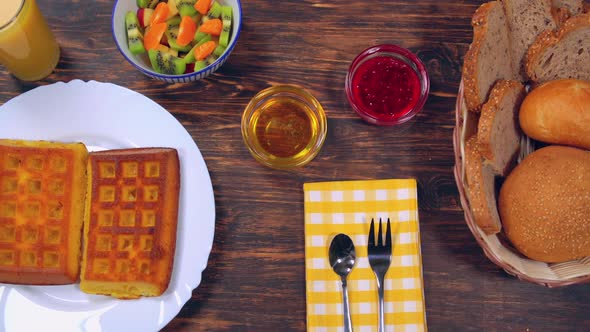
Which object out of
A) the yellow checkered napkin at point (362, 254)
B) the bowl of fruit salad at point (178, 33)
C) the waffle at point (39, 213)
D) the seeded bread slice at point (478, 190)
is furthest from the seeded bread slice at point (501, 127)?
the waffle at point (39, 213)

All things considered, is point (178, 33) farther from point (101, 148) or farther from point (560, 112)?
point (560, 112)

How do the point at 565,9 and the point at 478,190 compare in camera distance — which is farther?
the point at 565,9

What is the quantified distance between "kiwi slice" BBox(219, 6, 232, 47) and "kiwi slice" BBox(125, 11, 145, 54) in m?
0.21

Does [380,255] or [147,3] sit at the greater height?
[147,3]

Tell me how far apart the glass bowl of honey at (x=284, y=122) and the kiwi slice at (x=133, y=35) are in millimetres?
315

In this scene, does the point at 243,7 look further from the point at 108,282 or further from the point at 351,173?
the point at 108,282

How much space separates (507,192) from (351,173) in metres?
0.40

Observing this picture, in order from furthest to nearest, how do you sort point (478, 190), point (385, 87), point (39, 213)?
point (385, 87) → point (39, 213) → point (478, 190)

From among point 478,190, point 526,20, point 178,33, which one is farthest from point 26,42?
point 526,20

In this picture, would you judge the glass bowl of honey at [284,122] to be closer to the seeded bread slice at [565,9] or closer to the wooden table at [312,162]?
the wooden table at [312,162]

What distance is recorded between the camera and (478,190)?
4.02ft

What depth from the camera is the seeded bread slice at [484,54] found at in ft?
4.13

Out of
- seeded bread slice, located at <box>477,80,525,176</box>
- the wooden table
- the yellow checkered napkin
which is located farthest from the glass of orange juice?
seeded bread slice, located at <box>477,80,525,176</box>

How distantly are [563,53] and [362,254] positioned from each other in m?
0.71
